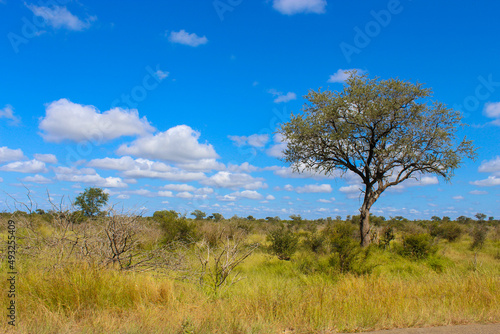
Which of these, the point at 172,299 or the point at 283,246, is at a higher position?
the point at 283,246

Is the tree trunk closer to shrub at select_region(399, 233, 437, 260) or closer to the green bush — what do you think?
shrub at select_region(399, 233, 437, 260)

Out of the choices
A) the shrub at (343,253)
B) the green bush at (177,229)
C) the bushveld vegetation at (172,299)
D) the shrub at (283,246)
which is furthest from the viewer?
the green bush at (177,229)

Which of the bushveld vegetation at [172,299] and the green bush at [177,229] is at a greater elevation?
the green bush at [177,229]

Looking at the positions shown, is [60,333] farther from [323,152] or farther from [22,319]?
[323,152]

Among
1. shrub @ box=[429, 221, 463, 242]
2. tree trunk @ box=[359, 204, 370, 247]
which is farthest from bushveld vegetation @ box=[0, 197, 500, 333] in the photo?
shrub @ box=[429, 221, 463, 242]

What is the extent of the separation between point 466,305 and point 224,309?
506cm

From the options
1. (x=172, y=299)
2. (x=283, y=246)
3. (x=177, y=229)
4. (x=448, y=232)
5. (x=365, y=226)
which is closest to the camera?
(x=172, y=299)

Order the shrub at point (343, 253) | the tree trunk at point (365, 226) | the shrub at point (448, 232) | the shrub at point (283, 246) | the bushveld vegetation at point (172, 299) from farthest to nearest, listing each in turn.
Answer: the shrub at point (448, 232), the tree trunk at point (365, 226), the shrub at point (283, 246), the shrub at point (343, 253), the bushveld vegetation at point (172, 299)

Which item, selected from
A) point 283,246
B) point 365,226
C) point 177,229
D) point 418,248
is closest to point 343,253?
point 283,246

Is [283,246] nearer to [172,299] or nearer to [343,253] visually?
[343,253]

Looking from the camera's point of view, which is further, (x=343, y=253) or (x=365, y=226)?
(x=365, y=226)

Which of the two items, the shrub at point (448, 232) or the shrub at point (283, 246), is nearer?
the shrub at point (283, 246)

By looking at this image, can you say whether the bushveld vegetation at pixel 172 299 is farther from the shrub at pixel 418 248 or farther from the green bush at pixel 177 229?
the green bush at pixel 177 229

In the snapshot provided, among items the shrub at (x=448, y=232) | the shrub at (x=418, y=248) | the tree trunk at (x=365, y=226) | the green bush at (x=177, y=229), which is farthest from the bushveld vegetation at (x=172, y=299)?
the shrub at (x=448, y=232)
